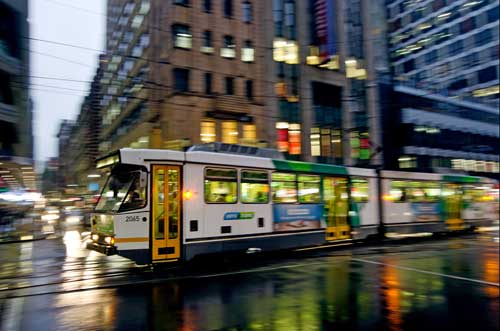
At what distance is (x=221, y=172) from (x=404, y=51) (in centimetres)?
2283

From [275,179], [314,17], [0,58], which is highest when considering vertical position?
[314,17]

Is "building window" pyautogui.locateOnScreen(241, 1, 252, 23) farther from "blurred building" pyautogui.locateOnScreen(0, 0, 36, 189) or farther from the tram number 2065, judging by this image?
the tram number 2065

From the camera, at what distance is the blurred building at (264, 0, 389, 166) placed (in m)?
35.0

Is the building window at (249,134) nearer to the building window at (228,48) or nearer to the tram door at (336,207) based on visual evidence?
the building window at (228,48)

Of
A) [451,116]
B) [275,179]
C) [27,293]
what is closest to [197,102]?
[275,179]

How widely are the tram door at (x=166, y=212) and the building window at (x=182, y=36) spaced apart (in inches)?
828

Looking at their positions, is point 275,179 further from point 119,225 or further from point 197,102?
point 197,102

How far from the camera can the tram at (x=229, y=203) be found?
10695mm

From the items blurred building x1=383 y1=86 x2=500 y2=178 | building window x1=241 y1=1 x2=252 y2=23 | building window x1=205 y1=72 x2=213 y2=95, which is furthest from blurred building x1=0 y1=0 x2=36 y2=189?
blurred building x1=383 y1=86 x2=500 y2=178

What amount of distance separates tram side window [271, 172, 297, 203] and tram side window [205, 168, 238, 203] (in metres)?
1.69

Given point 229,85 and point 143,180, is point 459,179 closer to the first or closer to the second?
point 229,85

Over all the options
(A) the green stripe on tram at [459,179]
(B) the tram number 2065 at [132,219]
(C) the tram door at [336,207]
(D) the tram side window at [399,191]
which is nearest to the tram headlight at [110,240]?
(B) the tram number 2065 at [132,219]

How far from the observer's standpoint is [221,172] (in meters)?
12.4

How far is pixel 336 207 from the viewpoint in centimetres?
1634
